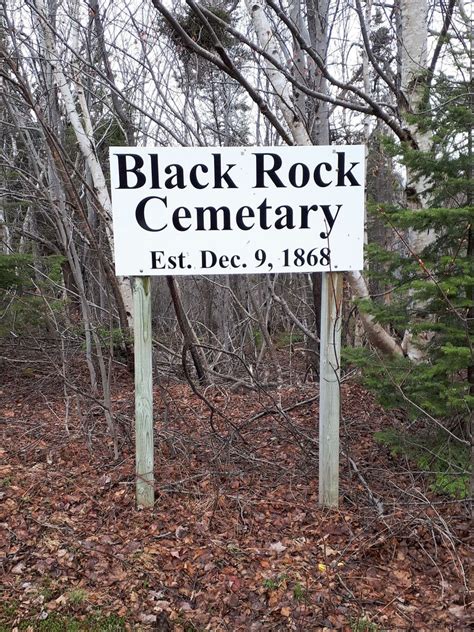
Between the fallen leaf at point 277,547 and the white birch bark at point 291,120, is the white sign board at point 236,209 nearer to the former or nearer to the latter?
the white birch bark at point 291,120

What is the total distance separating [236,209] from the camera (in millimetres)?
3266

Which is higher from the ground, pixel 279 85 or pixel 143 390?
pixel 279 85

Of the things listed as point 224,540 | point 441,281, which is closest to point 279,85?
point 441,281

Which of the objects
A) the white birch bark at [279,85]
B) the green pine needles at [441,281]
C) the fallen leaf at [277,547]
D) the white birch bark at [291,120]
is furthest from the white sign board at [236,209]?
the fallen leaf at [277,547]

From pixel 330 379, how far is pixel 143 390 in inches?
51.4

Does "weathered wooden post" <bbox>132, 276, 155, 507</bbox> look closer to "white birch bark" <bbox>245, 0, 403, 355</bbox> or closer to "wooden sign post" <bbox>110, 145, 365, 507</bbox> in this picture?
"wooden sign post" <bbox>110, 145, 365, 507</bbox>

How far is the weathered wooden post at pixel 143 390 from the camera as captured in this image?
335 centimetres

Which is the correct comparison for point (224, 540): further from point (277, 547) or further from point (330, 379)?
point (330, 379)

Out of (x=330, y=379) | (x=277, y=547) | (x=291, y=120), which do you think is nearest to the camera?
(x=277, y=547)

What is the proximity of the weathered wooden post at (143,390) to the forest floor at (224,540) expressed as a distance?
0.20 meters

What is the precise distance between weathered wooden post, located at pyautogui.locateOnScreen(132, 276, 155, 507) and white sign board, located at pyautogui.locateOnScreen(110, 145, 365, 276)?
20 cm

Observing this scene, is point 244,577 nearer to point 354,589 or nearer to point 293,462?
point 354,589

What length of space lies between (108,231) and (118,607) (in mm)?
5061

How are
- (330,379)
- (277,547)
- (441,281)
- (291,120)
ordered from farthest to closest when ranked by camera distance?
(291,120) → (441,281) → (330,379) → (277,547)
